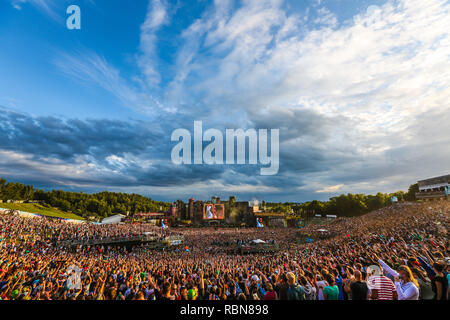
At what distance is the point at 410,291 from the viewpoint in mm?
4141

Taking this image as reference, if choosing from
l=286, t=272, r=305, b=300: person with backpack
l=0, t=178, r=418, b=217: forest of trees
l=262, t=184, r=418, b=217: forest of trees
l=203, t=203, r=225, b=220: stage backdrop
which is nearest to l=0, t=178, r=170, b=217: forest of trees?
l=0, t=178, r=418, b=217: forest of trees

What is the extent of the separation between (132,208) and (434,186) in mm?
137752

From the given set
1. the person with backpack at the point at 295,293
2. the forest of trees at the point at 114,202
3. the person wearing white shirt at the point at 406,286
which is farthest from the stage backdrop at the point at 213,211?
the person wearing white shirt at the point at 406,286

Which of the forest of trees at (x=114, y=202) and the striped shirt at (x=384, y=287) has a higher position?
the striped shirt at (x=384, y=287)

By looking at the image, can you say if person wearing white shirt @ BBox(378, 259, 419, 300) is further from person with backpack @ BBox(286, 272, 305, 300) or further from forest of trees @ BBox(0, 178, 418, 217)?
forest of trees @ BBox(0, 178, 418, 217)

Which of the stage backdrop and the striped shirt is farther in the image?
the stage backdrop

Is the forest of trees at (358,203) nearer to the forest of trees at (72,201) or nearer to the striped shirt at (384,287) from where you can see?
the striped shirt at (384,287)

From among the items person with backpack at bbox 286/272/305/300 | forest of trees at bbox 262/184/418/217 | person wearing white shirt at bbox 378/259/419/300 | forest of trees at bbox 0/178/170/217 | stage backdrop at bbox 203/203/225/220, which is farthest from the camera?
forest of trees at bbox 0/178/170/217

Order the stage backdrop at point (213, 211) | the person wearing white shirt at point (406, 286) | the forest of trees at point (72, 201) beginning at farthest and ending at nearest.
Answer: the forest of trees at point (72, 201) < the stage backdrop at point (213, 211) < the person wearing white shirt at point (406, 286)

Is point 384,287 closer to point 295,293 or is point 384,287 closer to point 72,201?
point 295,293

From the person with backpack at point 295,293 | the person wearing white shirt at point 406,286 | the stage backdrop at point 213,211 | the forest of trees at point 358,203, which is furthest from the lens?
the forest of trees at point 358,203

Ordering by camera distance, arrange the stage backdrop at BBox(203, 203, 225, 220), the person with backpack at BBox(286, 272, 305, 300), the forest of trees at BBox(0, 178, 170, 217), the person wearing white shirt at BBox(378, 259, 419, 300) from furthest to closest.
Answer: the forest of trees at BBox(0, 178, 170, 217) → the stage backdrop at BBox(203, 203, 225, 220) → the person with backpack at BBox(286, 272, 305, 300) → the person wearing white shirt at BBox(378, 259, 419, 300)

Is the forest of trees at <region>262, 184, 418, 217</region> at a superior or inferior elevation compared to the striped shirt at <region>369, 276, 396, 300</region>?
inferior

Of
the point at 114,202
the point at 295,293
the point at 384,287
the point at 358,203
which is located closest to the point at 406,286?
the point at 384,287
